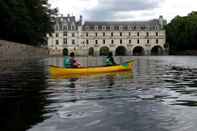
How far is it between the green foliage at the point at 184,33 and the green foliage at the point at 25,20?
48.7 meters

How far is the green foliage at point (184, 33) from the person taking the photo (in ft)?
472

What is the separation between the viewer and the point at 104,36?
607 feet

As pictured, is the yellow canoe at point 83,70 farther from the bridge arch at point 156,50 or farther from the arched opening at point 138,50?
the arched opening at point 138,50

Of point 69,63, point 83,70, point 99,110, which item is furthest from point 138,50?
point 99,110

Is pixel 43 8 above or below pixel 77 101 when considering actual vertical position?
above

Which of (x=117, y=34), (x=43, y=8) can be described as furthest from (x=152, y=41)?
(x=43, y=8)

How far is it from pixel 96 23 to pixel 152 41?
25077 mm

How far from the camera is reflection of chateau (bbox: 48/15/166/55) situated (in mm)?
182375

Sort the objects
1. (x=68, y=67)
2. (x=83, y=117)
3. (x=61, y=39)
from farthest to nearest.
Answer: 1. (x=61, y=39)
2. (x=68, y=67)
3. (x=83, y=117)

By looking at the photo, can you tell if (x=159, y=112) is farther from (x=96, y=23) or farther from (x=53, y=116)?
(x=96, y=23)

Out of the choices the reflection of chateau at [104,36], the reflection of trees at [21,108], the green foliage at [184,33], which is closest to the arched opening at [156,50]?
the reflection of chateau at [104,36]

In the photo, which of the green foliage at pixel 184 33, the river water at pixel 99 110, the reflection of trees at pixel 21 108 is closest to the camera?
the river water at pixel 99 110

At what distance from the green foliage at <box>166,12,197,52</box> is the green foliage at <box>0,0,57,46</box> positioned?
48.7 meters

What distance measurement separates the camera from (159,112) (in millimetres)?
14492
